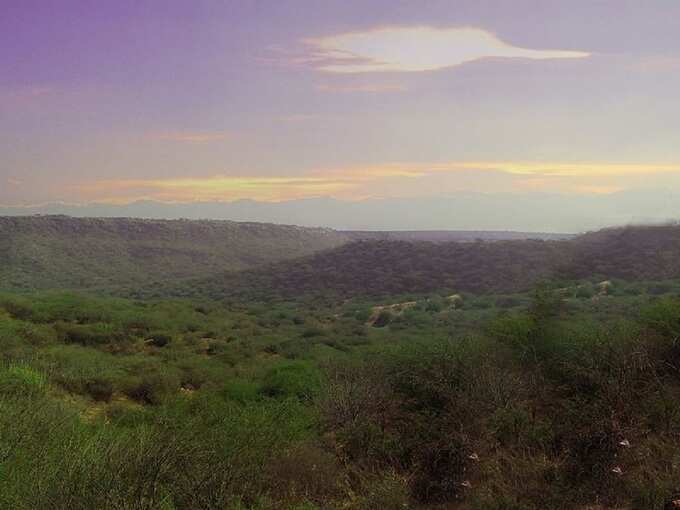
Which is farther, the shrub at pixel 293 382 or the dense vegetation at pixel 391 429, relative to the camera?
the shrub at pixel 293 382

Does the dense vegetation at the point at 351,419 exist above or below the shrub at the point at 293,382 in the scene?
above

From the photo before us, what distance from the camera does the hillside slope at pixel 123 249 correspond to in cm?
7206

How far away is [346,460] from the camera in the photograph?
8.91 meters

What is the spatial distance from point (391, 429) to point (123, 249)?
94698mm

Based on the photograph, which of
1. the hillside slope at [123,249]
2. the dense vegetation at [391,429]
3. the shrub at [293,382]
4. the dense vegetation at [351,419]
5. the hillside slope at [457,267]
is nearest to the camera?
the dense vegetation at [391,429]

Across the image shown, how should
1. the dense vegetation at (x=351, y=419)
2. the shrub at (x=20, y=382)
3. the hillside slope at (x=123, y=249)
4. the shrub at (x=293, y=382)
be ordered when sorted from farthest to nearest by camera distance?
the hillside slope at (x=123, y=249)
the shrub at (x=293, y=382)
the shrub at (x=20, y=382)
the dense vegetation at (x=351, y=419)

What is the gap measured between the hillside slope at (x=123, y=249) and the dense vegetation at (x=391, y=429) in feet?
173

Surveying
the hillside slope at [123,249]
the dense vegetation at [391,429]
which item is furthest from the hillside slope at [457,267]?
the dense vegetation at [391,429]

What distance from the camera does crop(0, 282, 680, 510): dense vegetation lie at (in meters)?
6.30

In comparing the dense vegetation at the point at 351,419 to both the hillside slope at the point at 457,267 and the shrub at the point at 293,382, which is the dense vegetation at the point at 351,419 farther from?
the hillside slope at the point at 457,267

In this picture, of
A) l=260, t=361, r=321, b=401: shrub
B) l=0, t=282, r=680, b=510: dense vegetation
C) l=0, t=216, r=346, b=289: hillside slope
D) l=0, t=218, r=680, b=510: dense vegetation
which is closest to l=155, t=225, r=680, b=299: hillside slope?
l=0, t=218, r=680, b=510: dense vegetation

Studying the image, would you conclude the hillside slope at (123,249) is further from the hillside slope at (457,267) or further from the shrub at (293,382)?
the shrub at (293,382)

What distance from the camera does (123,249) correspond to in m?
95.1

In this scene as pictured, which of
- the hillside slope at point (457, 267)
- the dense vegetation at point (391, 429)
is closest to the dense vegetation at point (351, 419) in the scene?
the dense vegetation at point (391, 429)
